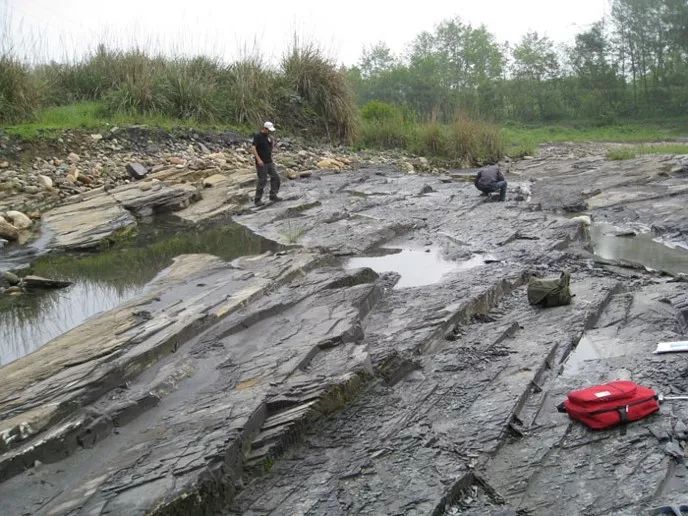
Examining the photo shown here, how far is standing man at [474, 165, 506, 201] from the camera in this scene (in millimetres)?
11461

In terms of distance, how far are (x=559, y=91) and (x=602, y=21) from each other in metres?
4.48

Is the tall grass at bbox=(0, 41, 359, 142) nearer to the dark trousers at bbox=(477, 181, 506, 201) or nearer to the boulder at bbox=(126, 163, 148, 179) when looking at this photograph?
the boulder at bbox=(126, 163, 148, 179)

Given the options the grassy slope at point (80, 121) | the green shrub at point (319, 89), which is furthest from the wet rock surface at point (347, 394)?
the green shrub at point (319, 89)

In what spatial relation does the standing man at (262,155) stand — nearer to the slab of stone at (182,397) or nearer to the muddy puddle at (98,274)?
the muddy puddle at (98,274)

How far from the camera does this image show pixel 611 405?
369 cm

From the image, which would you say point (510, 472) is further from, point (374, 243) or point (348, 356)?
point (374, 243)

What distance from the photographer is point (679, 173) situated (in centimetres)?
1293

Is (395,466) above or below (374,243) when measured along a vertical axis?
below

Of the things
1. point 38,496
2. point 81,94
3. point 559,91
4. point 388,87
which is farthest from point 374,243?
point 559,91

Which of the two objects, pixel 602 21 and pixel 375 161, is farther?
pixel 602 21

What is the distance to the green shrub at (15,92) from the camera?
12.9 metres

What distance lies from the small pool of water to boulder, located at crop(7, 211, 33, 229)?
488 cm

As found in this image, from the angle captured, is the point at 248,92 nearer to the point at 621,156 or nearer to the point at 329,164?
the point at 329,164

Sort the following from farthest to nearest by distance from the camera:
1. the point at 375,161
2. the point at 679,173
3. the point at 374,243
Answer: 1. the point at 375,161
2. the point at 679,173
3. the point at 374,243
